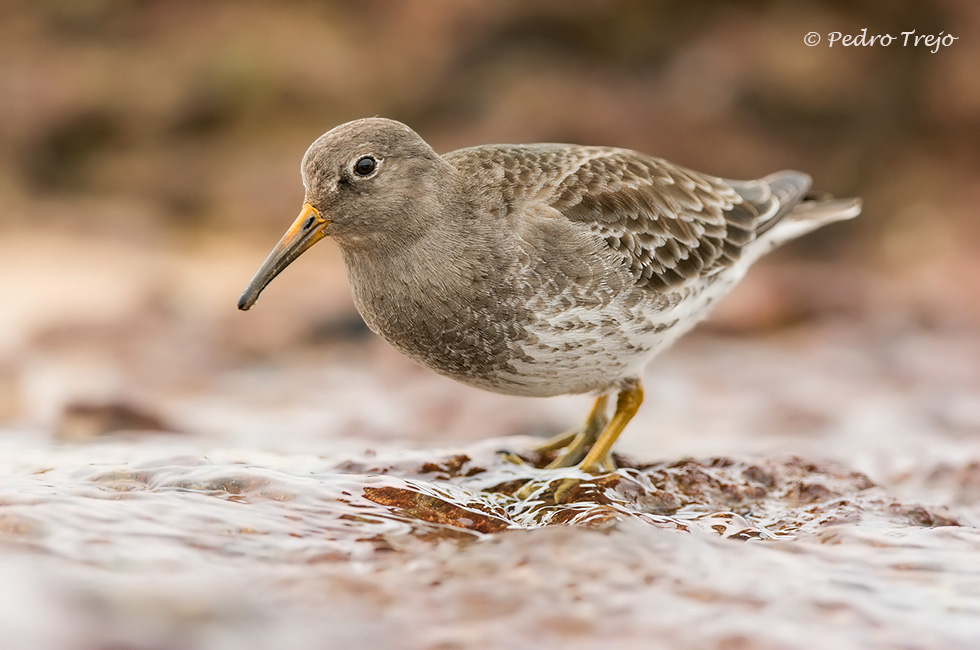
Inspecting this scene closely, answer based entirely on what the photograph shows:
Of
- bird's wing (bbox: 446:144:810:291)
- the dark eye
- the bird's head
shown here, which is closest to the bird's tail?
bird's wing (bbox: 446:144:810:291)

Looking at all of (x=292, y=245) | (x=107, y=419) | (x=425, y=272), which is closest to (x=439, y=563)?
(x=425, y=272)

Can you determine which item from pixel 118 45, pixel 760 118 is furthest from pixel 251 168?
pixel 760 118

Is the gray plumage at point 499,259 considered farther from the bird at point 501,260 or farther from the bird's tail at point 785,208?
the bird's tail at point 785,208

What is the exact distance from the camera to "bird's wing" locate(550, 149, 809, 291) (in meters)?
6.10

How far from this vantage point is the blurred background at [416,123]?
12969mm

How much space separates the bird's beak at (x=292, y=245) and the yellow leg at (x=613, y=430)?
1968mm

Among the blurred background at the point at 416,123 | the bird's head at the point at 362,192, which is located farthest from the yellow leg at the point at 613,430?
the blurred background at the point at 416,123

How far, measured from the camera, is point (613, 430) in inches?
247

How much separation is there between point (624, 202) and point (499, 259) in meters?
1.12

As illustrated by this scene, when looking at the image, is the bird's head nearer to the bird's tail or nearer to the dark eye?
the dark eye

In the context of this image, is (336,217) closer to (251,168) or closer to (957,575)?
(957,575)

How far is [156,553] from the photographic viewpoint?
12.8 ft

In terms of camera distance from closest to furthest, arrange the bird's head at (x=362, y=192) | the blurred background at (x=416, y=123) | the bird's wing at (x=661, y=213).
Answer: the bird's head at (x=362, y=192), the bird's wing at (x=661, y=213), the blurred background at (x=416, y=123)

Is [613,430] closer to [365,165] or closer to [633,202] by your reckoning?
[633,202]
